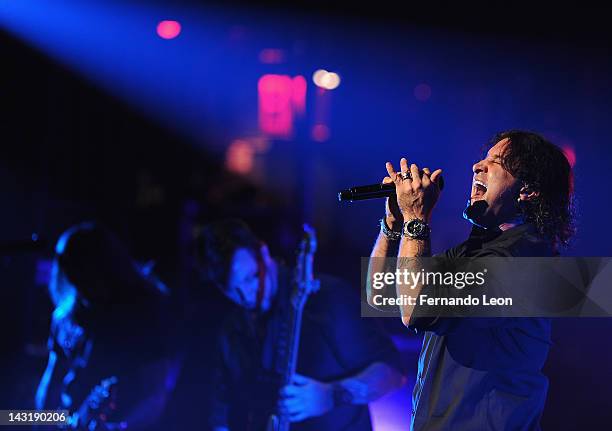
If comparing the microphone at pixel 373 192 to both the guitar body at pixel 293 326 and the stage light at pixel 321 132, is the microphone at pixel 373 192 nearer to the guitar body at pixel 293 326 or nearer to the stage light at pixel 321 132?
the guitar body at pixel 293 326

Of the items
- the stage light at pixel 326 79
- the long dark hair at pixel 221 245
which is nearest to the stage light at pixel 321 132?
the stage light at pixel 326 79

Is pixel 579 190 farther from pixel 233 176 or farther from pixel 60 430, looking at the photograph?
pixel 233 176

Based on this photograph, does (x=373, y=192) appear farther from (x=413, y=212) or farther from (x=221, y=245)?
(x=221, y=245)

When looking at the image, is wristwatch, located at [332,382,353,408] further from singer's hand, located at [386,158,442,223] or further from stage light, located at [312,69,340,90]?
stage light, located at [312,69,340,90]

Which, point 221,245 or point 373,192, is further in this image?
point 221,245

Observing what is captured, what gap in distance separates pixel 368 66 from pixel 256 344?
1.77 m

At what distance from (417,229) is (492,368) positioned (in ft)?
→ 1.36

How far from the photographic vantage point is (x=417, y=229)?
5.42ft

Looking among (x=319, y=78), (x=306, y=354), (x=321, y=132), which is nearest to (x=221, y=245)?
(x=306, y=354)

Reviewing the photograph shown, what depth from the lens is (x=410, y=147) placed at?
11.9 feet

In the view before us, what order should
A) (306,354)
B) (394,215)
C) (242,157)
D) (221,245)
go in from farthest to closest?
(242,157), (221,245), (306,354), (394,215)

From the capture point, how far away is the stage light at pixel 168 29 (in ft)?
13.0

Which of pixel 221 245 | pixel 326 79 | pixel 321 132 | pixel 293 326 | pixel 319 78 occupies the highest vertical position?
pixel 321 132

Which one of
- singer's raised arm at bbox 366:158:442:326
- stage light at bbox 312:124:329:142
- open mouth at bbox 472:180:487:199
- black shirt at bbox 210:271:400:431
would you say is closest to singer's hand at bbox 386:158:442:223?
singer's raised arm at bbox 366:158:442:326
